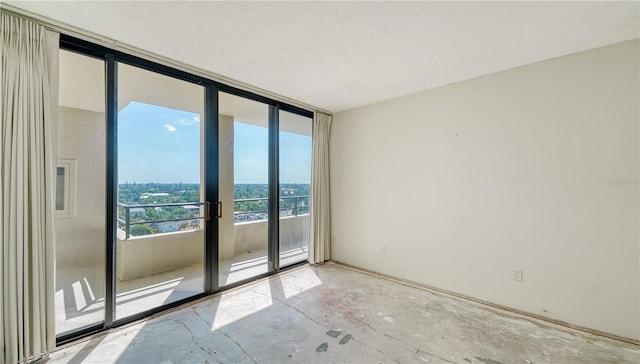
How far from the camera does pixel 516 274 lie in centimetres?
264

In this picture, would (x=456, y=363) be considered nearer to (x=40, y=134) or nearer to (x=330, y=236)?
(x=330, y=236)

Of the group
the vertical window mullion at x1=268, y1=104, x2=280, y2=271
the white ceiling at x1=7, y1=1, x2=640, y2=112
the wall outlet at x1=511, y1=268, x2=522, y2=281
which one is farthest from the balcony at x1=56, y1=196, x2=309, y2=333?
the wall outlet at x1=511, y1=268, x2=522, y2=281

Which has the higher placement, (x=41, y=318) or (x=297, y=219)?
(x=297, y=219)

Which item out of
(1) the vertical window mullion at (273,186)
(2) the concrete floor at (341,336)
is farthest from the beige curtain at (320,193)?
(2) the concrete floor at (341,336)

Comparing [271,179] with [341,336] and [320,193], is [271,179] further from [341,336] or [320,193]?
[341,336]

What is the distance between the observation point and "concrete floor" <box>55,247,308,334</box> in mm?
2246

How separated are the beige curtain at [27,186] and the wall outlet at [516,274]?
4029mm

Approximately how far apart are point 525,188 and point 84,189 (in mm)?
4194

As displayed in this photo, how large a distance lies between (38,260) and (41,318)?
424 mm

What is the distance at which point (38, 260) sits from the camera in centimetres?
186

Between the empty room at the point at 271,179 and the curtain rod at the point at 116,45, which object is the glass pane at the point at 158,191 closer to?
the empty room at the point at 271,179

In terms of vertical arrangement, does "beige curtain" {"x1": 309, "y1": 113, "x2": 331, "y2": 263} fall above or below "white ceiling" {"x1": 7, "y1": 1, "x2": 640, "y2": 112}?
below

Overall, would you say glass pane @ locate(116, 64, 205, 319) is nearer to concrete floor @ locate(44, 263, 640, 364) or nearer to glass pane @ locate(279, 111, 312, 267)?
concrete floor @ locate(44, 263, 640, 364)

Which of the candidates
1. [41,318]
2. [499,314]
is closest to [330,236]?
[499,314]
